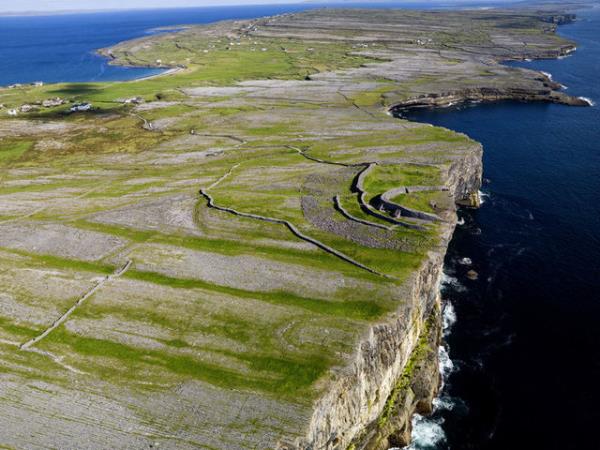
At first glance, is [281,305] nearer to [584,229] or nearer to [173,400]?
[173,400]

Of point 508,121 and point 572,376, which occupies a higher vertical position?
point 508,121

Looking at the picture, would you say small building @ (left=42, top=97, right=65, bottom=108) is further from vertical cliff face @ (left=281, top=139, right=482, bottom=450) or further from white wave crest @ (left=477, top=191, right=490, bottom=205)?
vertical cliff face @ (left=281, top=139, right=482, bottom=450)

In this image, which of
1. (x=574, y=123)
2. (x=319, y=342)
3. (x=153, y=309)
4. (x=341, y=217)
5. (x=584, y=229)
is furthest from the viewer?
(x=574, y=123)

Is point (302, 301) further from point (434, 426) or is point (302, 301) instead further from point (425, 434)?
point (434, 426)

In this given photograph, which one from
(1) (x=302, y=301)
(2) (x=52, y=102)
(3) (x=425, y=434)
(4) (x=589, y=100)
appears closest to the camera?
(3) (x=425, y=434)

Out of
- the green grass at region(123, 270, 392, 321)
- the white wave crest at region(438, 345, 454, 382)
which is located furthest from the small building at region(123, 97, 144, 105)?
the white wave crest at region(438, 345, 454, 382)

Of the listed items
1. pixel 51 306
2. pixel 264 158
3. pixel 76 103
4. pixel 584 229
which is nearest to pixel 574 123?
pixel 584 229

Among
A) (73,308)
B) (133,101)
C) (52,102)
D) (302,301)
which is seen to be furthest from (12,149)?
(302,301)
